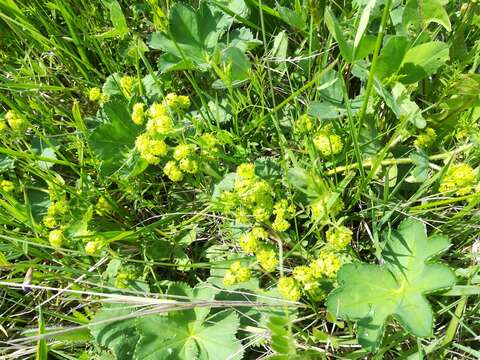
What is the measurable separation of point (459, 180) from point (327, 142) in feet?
1.51

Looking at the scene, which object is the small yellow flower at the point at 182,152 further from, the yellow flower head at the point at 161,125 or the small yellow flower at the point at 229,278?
the small yellow flower at the point at 229,278

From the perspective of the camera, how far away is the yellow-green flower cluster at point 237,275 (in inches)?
69.5

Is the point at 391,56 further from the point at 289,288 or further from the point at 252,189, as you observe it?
the point at 289,288

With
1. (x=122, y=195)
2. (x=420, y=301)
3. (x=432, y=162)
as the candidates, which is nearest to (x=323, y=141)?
(x=432, y=162)

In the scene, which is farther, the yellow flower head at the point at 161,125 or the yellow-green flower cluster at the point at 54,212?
the yellow-green flower cluster at the point at 54,212

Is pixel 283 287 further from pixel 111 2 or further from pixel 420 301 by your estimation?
pixel 111 2

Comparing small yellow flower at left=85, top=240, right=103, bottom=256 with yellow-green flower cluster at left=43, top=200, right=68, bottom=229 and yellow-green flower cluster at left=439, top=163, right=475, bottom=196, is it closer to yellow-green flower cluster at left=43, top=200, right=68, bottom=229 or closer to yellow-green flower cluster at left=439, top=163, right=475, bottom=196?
yellow-green flower cluster at left=43, top=200, right=68, bottom=229

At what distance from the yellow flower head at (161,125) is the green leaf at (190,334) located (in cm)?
61

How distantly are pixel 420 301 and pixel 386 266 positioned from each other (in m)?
0.18

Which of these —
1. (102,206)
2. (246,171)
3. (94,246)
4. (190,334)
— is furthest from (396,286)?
(102,206)

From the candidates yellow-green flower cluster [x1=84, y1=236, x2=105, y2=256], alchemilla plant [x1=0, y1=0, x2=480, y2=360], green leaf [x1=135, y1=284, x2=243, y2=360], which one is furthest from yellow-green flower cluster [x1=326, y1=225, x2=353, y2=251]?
yellow-green flower cluster [x1=84, y1=236, x2=105, y2=256]

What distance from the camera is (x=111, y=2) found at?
2230mm

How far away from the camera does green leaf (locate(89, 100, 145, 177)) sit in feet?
6.76

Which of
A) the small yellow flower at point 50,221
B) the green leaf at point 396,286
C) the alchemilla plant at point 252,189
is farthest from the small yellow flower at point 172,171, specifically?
the green leaf at point 396,286
